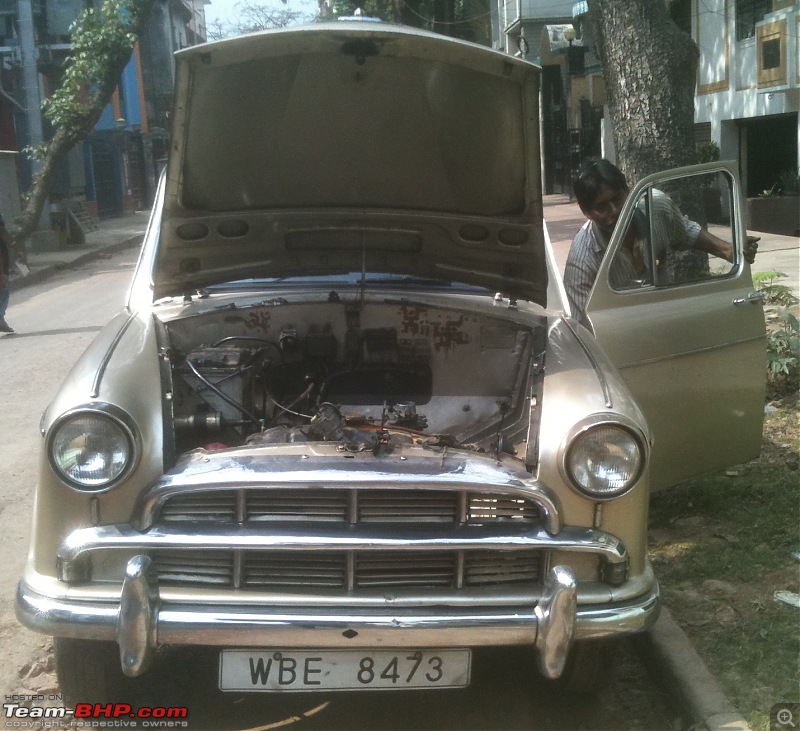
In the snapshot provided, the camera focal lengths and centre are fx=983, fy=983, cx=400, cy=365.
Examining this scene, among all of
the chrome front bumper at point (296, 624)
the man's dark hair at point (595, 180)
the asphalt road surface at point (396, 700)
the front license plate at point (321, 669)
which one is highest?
Answer: the man's dark hair at point (595, 180)

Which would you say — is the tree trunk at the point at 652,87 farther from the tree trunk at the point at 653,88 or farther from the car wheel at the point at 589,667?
the car wheel at the point at 589,667

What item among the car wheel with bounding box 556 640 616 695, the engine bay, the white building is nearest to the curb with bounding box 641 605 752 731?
the car wheel with bounding box 556 640 616 695

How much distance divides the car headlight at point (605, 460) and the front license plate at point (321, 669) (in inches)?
22.5

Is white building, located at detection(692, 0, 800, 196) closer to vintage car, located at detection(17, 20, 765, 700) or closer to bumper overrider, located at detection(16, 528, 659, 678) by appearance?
vintage car, located at detection(17, 20, 765, 700)

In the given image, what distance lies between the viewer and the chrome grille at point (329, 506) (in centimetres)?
262

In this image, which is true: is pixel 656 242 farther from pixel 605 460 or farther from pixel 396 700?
pixel 396 700

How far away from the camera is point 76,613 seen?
251cm

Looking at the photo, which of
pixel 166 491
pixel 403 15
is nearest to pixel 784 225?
pixel 403 15

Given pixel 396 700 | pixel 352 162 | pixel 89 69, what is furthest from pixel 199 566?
pixel 89 69

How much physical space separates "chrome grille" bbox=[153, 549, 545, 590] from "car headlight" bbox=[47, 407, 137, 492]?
0.84 ft

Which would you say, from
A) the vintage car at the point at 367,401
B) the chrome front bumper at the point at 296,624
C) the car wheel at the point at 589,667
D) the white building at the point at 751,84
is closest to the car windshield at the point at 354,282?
the vintage car at the point at 367,401

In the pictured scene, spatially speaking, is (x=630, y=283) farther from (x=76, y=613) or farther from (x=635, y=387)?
(x=76, y=613)

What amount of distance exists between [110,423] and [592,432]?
1.33 metres

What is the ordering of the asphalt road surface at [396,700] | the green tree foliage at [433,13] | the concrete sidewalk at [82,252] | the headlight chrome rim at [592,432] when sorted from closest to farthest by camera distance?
1. the headlight chrome rim at [592,432]
2. the asphalt road surface at [396,700]
3. the concrete sidewalk at [82,252]
4. the green tree foliage at [433,13]
